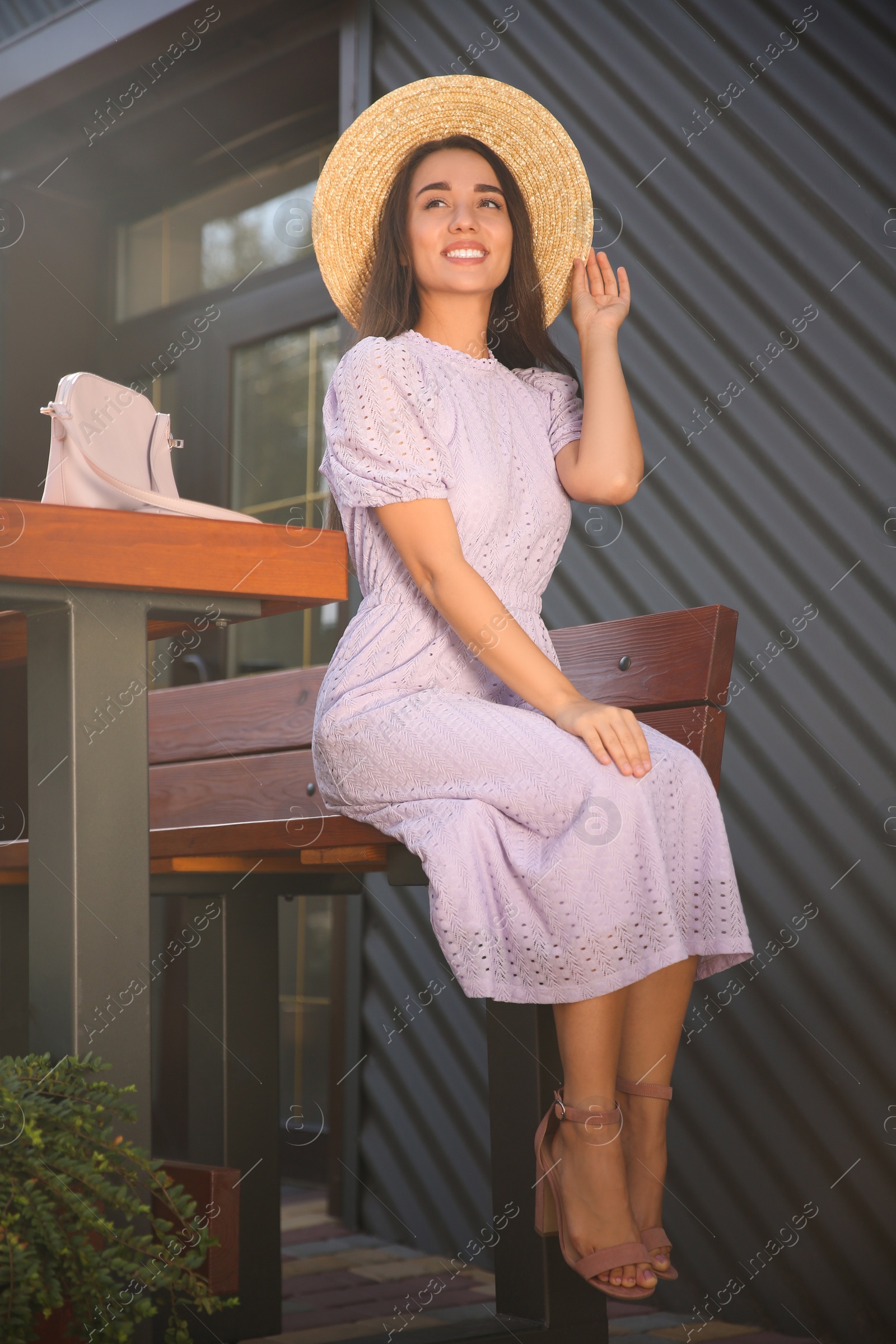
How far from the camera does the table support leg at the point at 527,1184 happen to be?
83.5 inches

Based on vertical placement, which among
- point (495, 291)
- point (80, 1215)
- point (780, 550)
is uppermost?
point (495, 291)

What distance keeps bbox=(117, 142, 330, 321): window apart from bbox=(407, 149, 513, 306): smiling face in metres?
2.02

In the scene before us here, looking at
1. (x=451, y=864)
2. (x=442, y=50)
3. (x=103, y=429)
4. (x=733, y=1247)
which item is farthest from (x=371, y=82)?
(x=733, y=1247)

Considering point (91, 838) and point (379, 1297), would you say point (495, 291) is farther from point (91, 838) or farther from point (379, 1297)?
point (379, 1297)

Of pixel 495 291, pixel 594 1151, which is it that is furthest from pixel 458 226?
pixel 594 1151

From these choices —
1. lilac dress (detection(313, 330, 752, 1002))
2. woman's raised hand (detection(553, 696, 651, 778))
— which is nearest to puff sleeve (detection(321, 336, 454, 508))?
lilac dress (detection(313, 330, 752, 1002))

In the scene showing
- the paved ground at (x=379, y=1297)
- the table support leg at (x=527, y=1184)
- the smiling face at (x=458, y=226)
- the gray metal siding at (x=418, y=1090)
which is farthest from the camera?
the gray metal siding at (x=418, y=1090)

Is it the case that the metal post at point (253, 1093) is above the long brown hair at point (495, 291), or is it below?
below

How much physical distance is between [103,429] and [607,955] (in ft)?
3.24

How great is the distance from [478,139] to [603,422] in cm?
73

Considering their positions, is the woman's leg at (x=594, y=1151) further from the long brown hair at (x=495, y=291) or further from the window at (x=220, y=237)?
the window at (x=220, y=237)

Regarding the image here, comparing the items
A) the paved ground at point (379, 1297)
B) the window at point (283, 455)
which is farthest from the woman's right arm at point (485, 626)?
the window at point (283, 455)

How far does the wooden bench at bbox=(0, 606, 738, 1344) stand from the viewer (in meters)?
2.13

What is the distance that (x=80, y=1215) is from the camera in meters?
1.36
